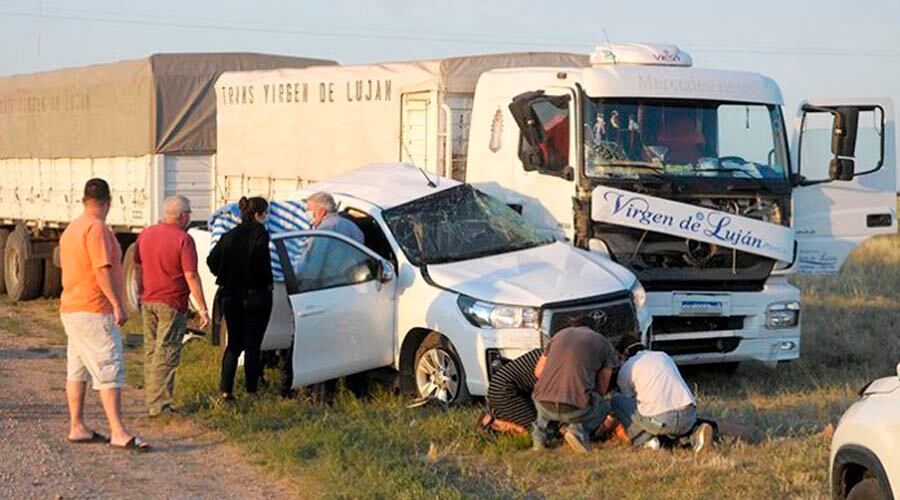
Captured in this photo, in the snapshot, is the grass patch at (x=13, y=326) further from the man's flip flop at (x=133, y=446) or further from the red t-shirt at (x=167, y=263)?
the man's flip flop at (x=133, y=446)

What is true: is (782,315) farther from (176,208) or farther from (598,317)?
(176,208)

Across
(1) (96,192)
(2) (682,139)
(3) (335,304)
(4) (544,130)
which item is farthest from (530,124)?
(1) (96,192)

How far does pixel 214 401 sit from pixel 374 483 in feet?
10.1

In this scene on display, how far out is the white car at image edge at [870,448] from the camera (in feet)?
19.0

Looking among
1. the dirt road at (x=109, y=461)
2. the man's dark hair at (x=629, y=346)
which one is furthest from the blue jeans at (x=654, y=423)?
the dirt road at (x=109, y=461)

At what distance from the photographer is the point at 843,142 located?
12.2 m

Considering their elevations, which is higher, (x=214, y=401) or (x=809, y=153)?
(x=809, y=153)

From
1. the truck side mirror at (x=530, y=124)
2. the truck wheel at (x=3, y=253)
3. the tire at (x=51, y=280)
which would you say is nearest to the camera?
the truck side mirror at (x=530, y=124)

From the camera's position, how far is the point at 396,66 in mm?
14188

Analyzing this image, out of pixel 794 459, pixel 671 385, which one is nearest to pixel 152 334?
pixel 671 385

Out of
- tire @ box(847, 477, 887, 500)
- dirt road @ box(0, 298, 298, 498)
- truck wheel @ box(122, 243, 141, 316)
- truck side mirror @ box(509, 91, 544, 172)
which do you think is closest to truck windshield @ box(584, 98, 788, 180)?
truck side mirror @ box(509, 91, 544, 172)

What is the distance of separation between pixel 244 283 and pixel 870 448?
5858mm

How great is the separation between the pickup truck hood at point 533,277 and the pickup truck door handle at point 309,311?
0.92 metres

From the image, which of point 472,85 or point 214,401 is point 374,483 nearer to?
point 214,401
